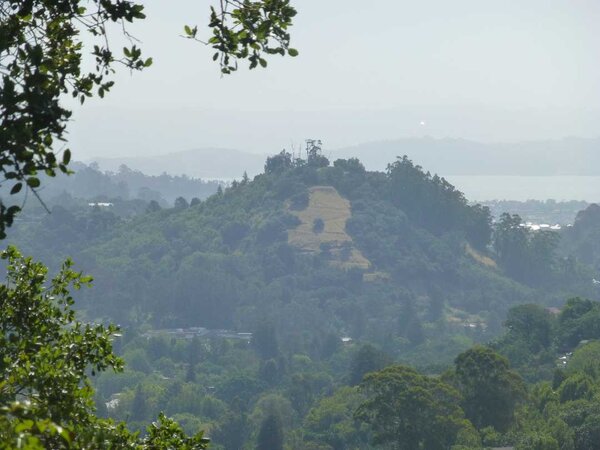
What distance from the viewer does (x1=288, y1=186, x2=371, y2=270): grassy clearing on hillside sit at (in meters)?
85.8

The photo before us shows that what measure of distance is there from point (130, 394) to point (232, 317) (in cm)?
2712

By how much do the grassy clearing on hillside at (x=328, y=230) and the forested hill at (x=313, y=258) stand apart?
9 centimetres

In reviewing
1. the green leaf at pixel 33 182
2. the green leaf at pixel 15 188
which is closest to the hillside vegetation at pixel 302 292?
the green leaf at pixel 15 188

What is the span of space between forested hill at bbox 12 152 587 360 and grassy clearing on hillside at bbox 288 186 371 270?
94mm

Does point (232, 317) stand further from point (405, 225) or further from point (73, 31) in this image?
point (73, 31)

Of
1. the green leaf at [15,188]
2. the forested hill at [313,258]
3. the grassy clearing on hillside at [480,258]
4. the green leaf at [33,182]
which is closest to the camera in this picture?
the green leaf at [33,182]

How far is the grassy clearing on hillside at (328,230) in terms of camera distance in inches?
3378

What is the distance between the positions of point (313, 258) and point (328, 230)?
3.50 meters

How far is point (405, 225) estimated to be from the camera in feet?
291

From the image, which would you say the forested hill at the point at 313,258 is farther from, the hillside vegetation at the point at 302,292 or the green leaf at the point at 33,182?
the green leaf at the point at 33,182

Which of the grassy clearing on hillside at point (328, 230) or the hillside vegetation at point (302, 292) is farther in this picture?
the grassy clearing on hillside at point (328, 230)

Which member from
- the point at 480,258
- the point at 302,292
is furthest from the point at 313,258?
the point at 480,258

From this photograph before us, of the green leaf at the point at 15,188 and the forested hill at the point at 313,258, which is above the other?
the green leaf at the point at 15,188

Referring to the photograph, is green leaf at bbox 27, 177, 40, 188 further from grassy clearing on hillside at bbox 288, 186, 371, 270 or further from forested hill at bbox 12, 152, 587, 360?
grassy clearing on hillside at bbox 288, 186, 371, 270
